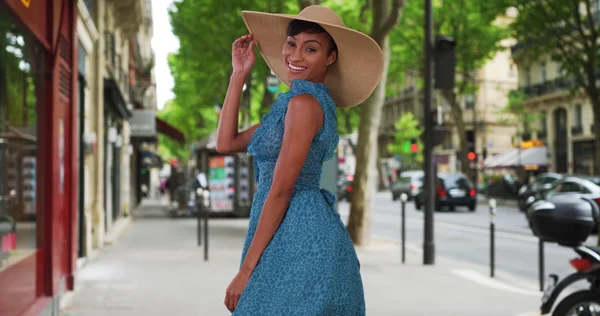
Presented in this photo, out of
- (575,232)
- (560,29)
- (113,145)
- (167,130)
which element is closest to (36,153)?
(575,232)

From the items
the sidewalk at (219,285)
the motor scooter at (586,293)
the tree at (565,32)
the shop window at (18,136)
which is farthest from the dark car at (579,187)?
the shop window at (18,136)

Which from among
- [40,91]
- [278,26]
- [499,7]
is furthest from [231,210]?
[278,26]

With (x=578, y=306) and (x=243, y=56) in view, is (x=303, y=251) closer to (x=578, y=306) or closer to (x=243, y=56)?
(x=243, y=56)

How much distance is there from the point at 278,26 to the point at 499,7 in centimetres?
2141

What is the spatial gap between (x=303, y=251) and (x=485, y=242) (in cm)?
1445

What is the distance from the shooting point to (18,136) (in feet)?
20.9

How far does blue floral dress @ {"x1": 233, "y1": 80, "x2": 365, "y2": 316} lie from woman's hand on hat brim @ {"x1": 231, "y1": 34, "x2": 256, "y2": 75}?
1.11 feet

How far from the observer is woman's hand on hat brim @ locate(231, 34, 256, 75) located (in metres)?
2.95

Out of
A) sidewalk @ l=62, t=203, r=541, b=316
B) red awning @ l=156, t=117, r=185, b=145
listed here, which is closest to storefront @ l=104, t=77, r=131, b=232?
sidewalk @ l=62, t=203, r=541, b=316

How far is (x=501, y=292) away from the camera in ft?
28.8

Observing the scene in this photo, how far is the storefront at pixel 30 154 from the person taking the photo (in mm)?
5660

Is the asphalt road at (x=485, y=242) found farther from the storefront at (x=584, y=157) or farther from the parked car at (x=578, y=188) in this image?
the storefront at (x=584, y=157)

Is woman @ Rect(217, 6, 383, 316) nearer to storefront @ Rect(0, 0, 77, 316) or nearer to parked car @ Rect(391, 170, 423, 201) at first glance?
storefront @ Rect(0, 0, 77, 316)

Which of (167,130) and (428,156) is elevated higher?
(167,130)
